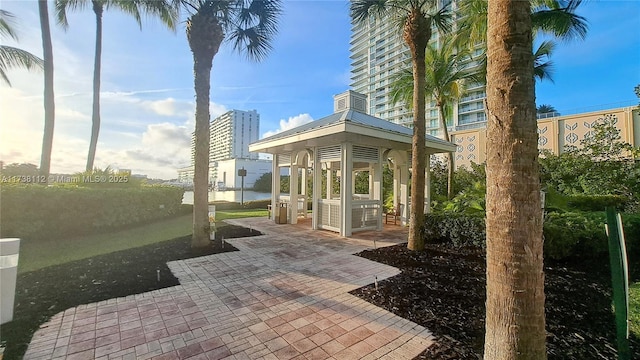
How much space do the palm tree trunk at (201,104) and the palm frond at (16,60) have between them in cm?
858

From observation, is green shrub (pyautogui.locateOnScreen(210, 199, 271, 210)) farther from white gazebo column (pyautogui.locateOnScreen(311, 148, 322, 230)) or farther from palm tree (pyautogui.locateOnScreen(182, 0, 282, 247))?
palm tree (pyautogui.locateOnScreen(182, 0, 282, 247))

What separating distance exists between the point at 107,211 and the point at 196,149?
4.71 m

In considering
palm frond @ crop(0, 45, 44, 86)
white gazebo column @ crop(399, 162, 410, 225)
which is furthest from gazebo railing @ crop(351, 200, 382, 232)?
palm frond @ crop(0, 45, 44, 86)

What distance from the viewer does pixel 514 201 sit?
1779mm

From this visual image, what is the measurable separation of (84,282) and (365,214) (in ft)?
24.2

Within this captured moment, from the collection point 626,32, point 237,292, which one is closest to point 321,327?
point 237,292

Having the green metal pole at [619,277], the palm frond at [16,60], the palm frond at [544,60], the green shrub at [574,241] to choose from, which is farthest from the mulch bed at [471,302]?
the palm frond at [16,60]

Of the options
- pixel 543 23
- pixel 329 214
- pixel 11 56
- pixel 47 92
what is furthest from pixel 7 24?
pixel 543 23

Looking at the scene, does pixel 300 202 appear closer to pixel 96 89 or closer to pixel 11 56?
pixel 96 89

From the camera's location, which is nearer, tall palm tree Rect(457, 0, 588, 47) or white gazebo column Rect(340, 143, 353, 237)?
white gazebo column Rect(340, 143, 353, 237)

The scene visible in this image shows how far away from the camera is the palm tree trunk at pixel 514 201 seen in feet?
5.82

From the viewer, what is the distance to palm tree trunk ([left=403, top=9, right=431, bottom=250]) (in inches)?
240

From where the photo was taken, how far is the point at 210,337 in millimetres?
2916

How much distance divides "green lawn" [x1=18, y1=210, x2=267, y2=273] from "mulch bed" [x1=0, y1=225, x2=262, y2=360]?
21.3 inches
